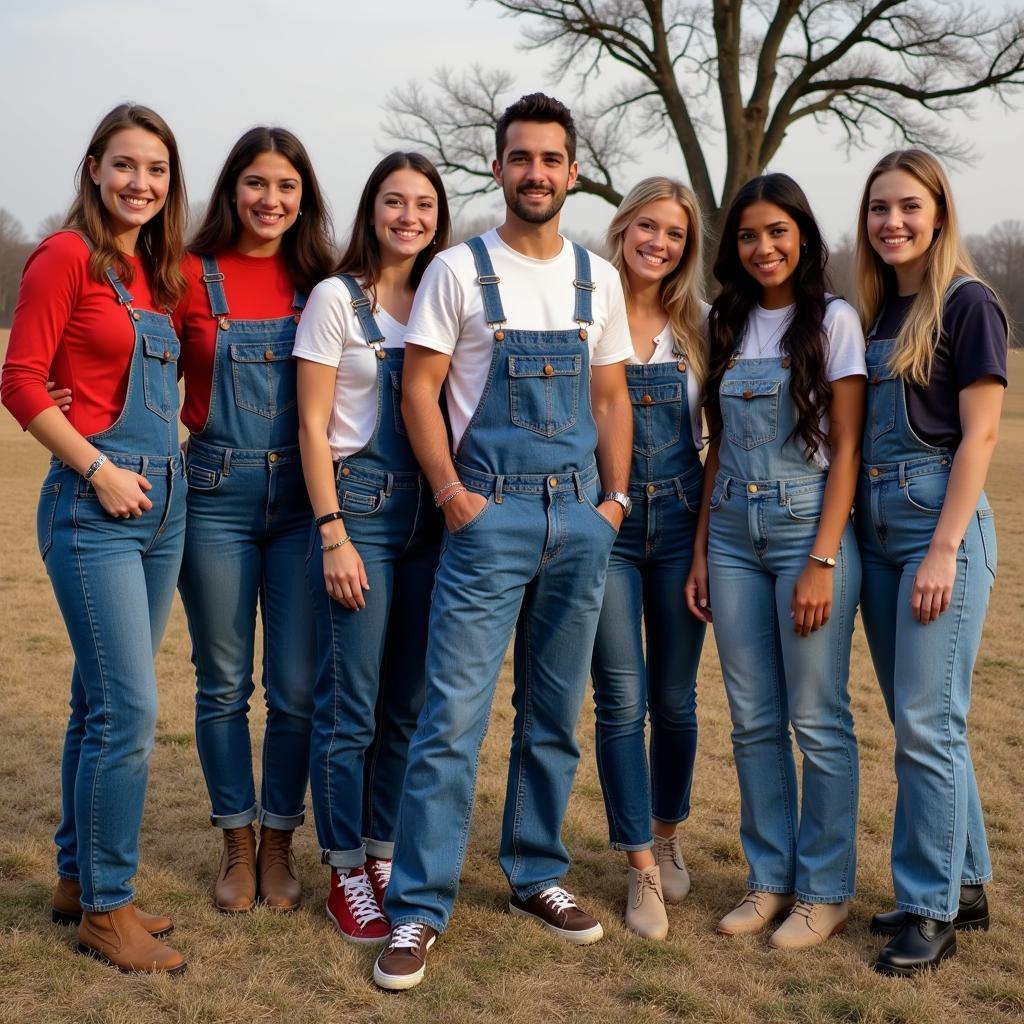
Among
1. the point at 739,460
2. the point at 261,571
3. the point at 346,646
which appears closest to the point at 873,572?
the point at 739,460

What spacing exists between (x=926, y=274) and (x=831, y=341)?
14.1 inches

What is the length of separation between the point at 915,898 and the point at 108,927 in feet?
8.09

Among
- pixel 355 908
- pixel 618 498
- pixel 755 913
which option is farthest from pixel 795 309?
pixel 355 908

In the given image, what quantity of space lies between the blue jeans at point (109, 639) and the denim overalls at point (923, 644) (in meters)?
2.19

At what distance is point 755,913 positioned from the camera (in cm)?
383

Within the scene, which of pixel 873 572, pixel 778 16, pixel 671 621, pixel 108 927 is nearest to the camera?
pixel 108 927

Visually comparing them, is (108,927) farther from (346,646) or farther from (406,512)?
(406,512)

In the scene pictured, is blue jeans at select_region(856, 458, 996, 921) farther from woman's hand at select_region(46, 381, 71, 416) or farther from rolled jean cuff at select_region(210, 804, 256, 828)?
woman's hand at select_region(46, 381, 71, 416)

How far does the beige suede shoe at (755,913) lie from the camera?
3793mm

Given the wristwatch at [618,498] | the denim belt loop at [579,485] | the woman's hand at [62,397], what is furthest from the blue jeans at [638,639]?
the woman's hand at [62,397]

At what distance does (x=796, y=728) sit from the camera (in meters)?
3.75

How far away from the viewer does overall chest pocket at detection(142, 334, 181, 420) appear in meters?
3.50

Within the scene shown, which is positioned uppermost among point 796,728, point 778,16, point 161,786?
point 778,16

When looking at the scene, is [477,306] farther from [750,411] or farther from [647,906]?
[647,906]
